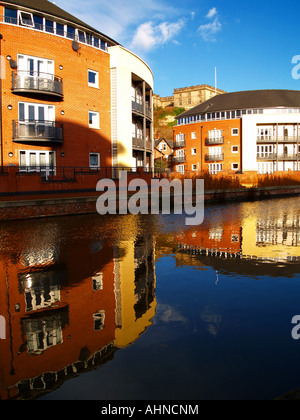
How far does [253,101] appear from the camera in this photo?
56469mm

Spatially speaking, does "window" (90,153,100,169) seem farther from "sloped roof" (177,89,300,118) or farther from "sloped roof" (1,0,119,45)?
"sloped roof" (177,89,300,118)

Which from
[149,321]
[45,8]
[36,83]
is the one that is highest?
[45,8]

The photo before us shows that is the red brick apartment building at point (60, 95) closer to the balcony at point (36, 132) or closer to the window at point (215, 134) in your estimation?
the balcony at point (36, 132)

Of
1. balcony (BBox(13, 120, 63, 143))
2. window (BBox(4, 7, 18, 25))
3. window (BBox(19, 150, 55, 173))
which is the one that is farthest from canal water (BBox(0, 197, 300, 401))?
window (BBox(4, 7, 18, 25))

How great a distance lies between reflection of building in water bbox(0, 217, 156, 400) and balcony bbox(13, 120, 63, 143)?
55.6 ft

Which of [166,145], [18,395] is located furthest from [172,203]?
[166,145]

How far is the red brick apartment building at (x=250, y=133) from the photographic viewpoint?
54594 millimetres

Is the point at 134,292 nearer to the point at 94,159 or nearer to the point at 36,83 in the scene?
the point at 36,83

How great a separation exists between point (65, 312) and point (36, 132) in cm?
2113

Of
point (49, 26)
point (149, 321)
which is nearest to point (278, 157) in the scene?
point (49, 26)

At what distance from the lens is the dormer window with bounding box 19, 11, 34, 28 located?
2427 cm
